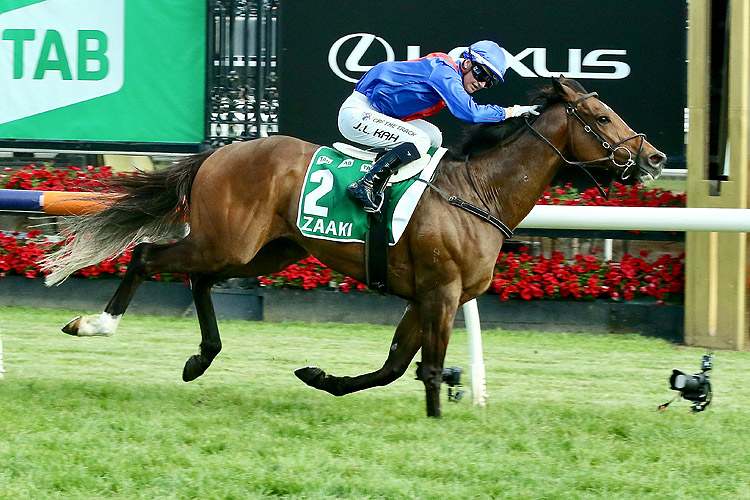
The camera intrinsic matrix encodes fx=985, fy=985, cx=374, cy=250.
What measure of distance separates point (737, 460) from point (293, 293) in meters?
4.39

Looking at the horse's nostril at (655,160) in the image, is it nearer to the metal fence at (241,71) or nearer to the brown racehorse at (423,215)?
the brown racehorse at (423,215)

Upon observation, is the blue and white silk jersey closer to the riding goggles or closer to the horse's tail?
the riding goggles

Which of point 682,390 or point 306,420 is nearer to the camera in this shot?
point 306,420

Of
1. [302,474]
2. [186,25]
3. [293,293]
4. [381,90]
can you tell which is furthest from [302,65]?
[302,474]

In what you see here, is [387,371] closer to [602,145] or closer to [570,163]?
[570,163]

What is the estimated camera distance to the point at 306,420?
4473 mm

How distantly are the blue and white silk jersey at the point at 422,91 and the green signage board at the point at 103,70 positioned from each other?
3.59 m

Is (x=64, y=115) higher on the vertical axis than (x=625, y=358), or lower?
higher

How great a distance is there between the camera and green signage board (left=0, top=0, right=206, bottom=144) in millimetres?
8211

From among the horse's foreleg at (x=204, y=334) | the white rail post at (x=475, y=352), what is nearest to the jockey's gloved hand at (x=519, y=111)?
the white rail post at (x=475, y=352)

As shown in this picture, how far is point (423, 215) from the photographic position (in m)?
4.64

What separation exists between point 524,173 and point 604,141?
0.41 m

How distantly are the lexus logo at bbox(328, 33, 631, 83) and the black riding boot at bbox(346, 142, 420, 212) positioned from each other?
10.7ft

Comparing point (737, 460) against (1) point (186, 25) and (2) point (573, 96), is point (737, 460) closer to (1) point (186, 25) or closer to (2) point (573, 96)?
(2) point (573, 96)
